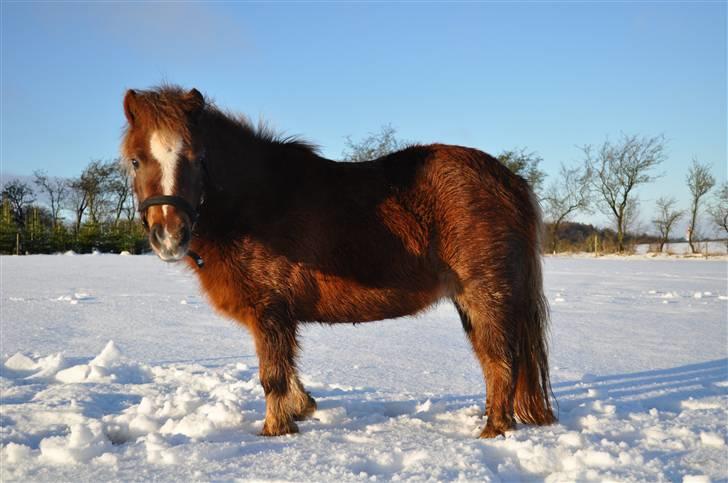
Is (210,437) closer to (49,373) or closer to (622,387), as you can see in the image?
(49,373)

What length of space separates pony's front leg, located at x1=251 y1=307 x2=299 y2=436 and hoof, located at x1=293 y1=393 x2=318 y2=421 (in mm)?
377

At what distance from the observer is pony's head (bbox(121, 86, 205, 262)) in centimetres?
265

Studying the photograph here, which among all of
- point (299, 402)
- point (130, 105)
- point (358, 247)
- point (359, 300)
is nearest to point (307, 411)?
point (299, 402)

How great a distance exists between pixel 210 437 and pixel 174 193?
150 cm

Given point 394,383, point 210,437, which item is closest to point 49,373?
point 210,437

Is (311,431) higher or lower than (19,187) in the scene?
lower

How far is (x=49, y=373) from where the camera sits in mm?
4352

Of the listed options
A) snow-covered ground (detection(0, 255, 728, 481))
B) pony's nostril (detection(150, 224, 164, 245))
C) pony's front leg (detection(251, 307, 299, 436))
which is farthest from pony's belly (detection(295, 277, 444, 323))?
pony's nostril (detection(150, 224, 164, 245))

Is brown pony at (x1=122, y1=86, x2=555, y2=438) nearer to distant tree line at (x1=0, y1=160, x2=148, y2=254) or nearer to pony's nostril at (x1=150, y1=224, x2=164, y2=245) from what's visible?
pony's nostril at (x1=150, y1=224, x2=164, y2=245)

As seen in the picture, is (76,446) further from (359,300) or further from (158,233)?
(359,300)

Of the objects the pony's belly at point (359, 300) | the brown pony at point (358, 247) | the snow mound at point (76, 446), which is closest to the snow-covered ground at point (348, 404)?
the snow mound at point (76, 446)

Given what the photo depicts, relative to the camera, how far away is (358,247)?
10.9ft

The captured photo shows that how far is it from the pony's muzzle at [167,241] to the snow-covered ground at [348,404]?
3.51 feet

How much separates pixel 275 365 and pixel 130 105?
1845 mm
